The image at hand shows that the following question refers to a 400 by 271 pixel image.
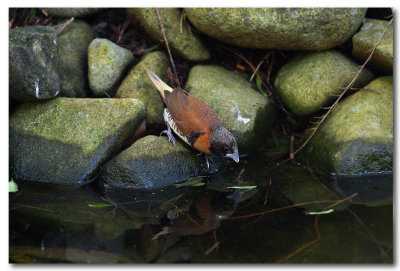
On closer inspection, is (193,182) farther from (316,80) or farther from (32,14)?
(32,14)

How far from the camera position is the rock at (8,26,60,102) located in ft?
15.2

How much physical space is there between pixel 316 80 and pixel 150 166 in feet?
8.28

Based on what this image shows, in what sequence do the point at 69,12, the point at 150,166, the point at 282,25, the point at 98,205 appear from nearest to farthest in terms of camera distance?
1. the point at 98,205
2. the point at 150,166
3. the point at 282,25
4. the point at 69,12

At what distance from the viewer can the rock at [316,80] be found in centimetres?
536

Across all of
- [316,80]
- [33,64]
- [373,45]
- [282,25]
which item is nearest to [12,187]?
[33,64]

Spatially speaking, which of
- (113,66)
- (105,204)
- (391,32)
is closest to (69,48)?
(113,66)

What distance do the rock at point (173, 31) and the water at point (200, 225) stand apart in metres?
2.03

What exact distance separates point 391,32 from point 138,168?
3630 millimetres

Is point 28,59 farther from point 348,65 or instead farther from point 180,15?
point 348,65

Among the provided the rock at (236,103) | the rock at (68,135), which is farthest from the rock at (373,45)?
the rock at (68,135)

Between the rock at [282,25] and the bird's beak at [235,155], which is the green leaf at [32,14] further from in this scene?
the bird's beak at [235,155]

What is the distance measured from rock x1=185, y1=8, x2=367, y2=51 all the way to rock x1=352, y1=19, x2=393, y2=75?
161 mm

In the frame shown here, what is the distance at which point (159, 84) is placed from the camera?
5223 mm

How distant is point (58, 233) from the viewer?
3.57 meters
